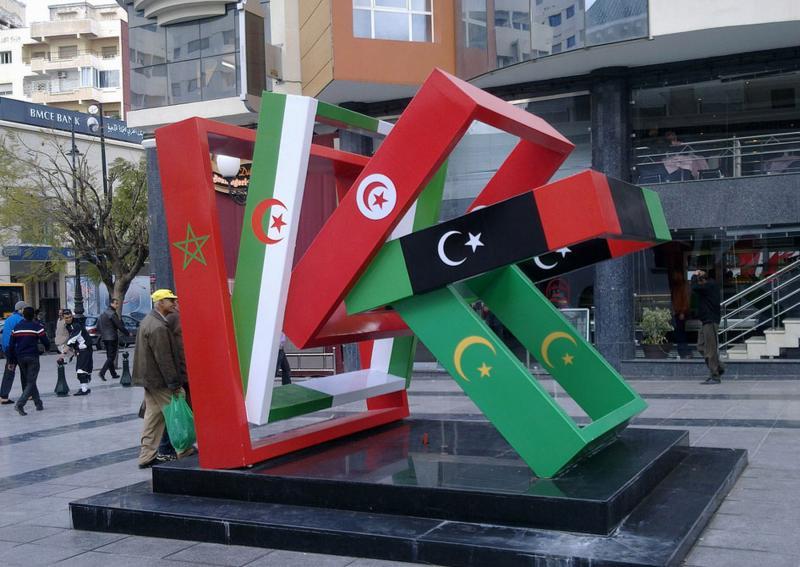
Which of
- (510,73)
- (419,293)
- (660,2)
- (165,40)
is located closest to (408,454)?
(419,293)

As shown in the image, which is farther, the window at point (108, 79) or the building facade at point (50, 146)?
the window at point (108, 79)

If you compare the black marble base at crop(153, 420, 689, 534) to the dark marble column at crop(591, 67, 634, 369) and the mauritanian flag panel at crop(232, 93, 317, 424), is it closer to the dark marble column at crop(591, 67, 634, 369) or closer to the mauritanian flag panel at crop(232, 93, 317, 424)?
the mauritanian flag panel at crop(232, 93, 317, 424)

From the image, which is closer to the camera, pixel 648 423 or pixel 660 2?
pixel 648 423

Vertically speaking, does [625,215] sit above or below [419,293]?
above

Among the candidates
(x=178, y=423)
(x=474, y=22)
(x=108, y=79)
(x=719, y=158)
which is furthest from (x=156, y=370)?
(x=108, y=79)

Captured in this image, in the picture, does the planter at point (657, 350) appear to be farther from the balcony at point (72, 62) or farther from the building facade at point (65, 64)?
the balcony at point (72, 62)

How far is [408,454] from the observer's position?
25.3ft

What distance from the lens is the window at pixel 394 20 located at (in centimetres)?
1817

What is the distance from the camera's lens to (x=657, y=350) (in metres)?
17.4

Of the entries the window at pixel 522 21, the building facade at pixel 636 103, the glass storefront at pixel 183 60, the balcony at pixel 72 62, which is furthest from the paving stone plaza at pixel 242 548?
the balcony at pixel 72 62

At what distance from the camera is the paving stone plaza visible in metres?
6.17

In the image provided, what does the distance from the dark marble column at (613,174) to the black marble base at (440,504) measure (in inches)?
373

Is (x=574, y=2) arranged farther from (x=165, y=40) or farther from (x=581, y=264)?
(x=165, y=40)

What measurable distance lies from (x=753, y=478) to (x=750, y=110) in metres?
10.9
